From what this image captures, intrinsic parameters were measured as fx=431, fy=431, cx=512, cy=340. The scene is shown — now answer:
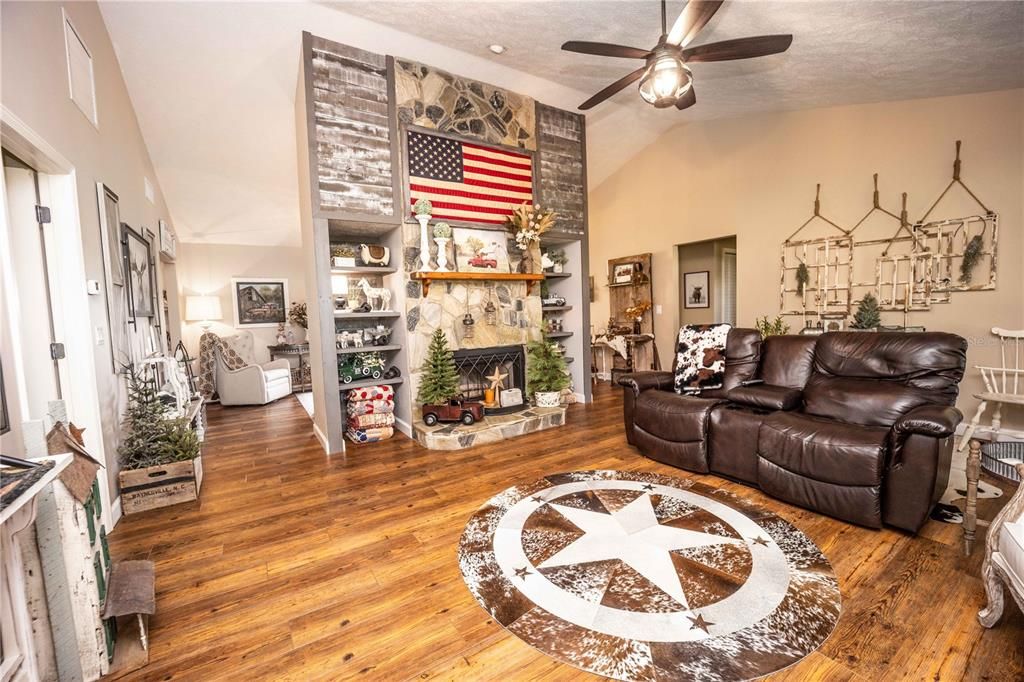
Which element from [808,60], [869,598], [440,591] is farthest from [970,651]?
[808,60]

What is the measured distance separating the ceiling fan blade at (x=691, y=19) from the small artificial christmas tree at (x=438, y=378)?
2.91m

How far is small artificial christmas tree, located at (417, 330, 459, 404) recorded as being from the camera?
4.15 metres

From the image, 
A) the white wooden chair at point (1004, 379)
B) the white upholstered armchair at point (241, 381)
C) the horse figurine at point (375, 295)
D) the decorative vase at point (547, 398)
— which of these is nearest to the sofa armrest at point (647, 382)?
the decorative vase at point (547, 398)

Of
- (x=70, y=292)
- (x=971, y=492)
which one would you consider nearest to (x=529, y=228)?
(x=70, y=292)

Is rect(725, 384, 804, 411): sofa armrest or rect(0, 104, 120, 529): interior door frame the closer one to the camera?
rect(0, 104, 120, 529): interior door frame

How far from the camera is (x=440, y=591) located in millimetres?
1907

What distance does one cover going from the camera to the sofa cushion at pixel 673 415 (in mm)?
3006

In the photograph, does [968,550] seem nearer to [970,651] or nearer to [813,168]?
[970,651]

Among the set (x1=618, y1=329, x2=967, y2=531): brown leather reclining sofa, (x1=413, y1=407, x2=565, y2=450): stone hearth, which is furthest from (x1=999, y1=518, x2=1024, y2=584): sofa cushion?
(x1=413, y1=407, x2=565, y2=450): stone hearth

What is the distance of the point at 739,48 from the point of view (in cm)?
269

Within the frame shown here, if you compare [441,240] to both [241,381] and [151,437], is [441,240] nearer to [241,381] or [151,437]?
[151,437]

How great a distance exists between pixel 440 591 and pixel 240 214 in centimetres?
673

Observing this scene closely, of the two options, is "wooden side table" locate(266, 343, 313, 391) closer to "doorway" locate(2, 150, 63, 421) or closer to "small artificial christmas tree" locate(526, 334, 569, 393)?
"small artificial christmas tree" locate(526, 334, 569, 393)

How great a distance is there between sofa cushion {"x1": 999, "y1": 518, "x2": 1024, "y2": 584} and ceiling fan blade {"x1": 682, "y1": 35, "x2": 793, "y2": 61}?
257 centimetres
